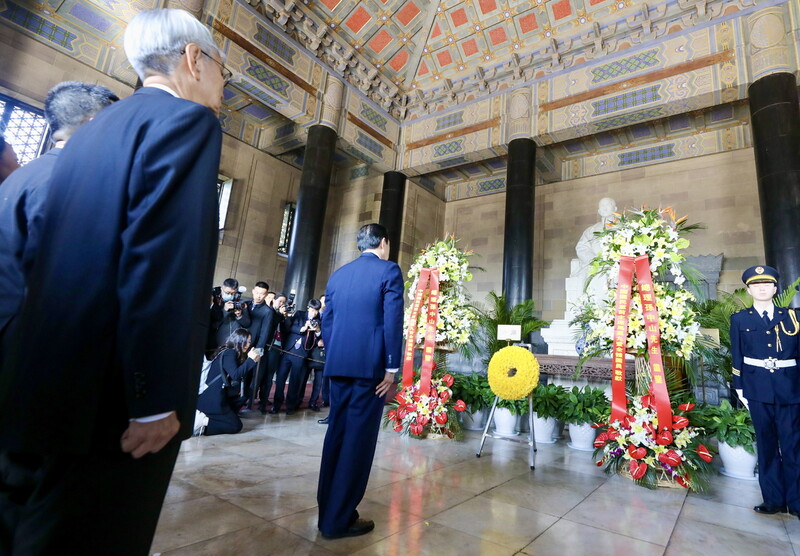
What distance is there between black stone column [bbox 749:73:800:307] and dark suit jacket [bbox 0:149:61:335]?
26.9 ft

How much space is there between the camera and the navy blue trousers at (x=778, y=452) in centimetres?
265

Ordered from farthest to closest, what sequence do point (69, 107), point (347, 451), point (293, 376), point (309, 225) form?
point (309, 225) < point (293, 376) < point (347, 451) < point (69, 107)

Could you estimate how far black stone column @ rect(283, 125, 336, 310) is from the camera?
878 centimetres

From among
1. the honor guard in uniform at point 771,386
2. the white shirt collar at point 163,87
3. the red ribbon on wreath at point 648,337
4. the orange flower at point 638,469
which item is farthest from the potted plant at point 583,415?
the white shirt collar at point 163,87

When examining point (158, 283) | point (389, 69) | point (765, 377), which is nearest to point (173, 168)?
point (158, 283)

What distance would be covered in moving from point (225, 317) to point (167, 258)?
4.33 metres

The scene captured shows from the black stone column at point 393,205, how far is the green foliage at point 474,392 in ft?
21.7

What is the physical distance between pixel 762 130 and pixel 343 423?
8421 mm

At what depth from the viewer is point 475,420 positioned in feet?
16.6

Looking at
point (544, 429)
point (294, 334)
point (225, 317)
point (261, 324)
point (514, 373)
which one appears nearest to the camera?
point (514, 373)

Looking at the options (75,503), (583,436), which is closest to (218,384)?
(75,503)

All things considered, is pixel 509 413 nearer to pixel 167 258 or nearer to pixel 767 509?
pixel 767 509

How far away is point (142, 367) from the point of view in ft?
2.51

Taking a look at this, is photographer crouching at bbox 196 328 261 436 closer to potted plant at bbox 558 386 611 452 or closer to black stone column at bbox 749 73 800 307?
potted plant at bbox 558 386 611 452
